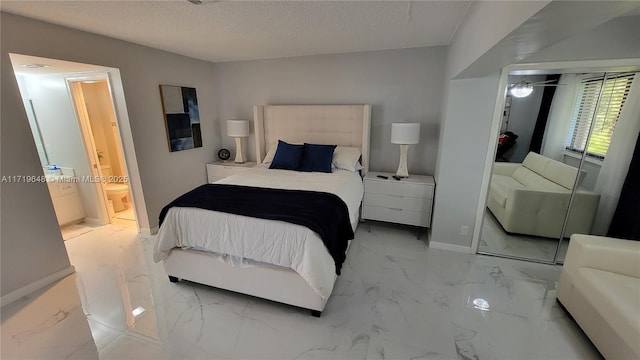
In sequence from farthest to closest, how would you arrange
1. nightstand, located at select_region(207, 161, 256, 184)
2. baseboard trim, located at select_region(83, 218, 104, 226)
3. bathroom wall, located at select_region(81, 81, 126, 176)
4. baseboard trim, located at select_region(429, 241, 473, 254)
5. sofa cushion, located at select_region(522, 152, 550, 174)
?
nightstand, located at select_region(207, 161, 256, 184) → bathroom wall, located at select_region(81, 81, 126, 176) → baseboard trim, located at select_region(83, 218, 104, 226) → baseboard trim, located at select_region(429, 241, 473, 254) → sofa cushion, located at select_region(522, 152, 550, 174)

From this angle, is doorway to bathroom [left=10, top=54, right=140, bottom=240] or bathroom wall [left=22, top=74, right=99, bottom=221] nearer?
doorway to bathroom [left=10, top=54, right=140, bottom=240]

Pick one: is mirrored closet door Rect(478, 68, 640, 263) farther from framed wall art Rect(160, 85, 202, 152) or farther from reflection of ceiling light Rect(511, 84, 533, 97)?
framed wall art Rect(160, 85, 202, 152)

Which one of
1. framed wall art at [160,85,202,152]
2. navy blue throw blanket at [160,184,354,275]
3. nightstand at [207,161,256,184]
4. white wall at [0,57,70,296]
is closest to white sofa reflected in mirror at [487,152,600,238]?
navy blue throw blanket at [160,184,354,275]

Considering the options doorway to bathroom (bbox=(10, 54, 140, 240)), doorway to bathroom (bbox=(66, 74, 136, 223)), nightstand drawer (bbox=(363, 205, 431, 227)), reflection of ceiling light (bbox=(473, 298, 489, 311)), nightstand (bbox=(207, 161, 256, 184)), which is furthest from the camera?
nightstand (bbox=(207, 161, 256, 184))

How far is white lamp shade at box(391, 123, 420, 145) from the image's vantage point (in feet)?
9.86

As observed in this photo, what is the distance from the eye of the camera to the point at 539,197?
2652mm

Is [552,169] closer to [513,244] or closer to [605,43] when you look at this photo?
[513,244]

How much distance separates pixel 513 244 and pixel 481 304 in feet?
3.80

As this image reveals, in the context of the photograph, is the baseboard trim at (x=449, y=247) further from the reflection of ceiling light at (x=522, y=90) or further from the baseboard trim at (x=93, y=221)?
the baseboard trim at (x=93, y=221)

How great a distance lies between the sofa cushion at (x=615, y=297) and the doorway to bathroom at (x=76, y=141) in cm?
422

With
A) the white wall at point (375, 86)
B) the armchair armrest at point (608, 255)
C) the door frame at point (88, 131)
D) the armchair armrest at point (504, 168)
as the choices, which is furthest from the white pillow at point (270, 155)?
the armchair armrest at point (608, 255)

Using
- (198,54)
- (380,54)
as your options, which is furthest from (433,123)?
(198,54)

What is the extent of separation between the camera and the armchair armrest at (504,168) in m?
2.61

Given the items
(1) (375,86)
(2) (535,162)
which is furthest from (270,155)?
(2) (535,162)
